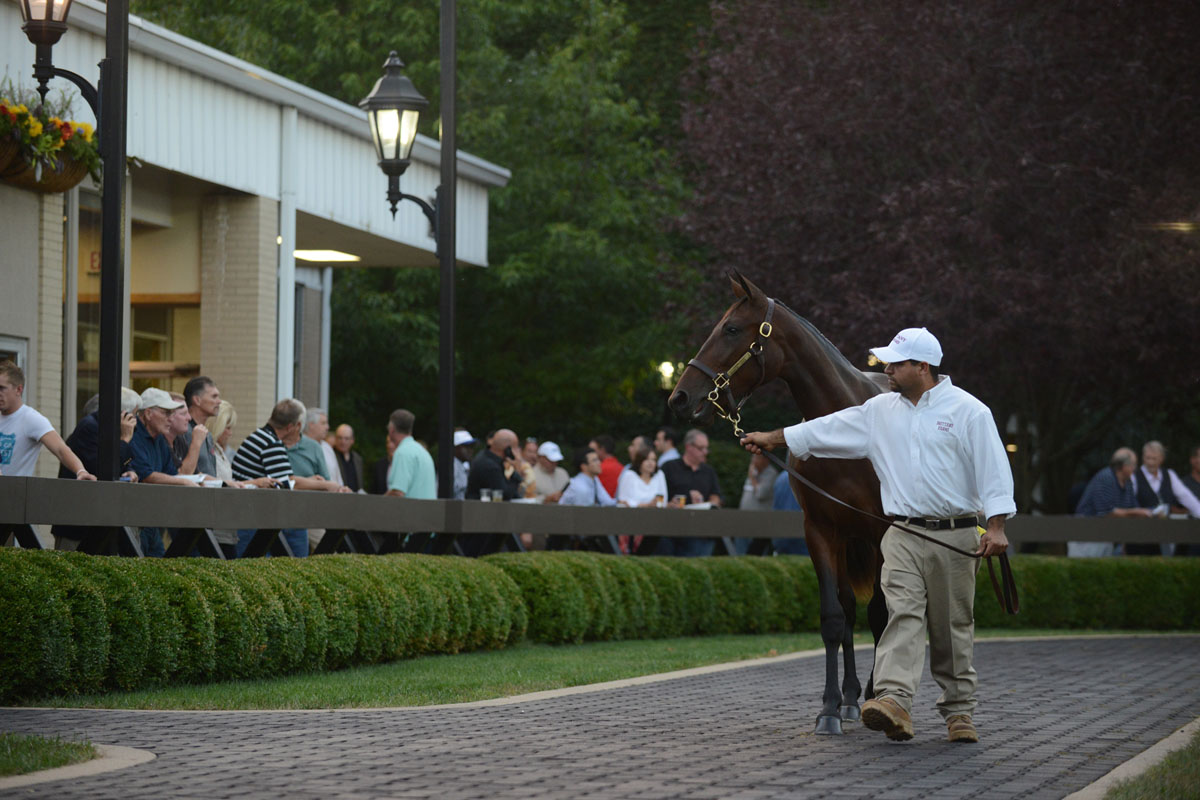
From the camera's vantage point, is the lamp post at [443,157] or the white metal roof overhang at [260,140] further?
the white metal roof overhang at [260,140]

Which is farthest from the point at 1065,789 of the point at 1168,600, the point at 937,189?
the point at 937,189

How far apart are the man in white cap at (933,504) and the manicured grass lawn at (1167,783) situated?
42.5 inches

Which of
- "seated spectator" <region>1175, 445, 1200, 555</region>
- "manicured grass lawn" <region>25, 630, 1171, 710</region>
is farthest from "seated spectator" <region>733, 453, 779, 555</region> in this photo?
"seated spectator" <region>1175, 445, 1200, 555</region>

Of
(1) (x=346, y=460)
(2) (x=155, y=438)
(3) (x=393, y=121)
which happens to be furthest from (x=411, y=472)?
(2) (x=155, y=438)

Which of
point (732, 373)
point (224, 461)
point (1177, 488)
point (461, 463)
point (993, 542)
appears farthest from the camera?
point (1177, 488)

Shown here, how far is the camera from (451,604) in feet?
43.6

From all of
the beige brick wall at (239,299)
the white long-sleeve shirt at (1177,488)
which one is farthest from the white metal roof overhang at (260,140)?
the white long-sleeve shirt at (1177,488)

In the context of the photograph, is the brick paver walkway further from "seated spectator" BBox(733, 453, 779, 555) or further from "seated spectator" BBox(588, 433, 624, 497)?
"seated spectator" BBox(588, 433, 624, 497)

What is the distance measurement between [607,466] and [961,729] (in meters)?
12.3

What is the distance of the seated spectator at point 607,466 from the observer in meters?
20.3

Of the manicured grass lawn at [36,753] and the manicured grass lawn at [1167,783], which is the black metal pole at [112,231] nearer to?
the manicured grass lawn at [36,753]

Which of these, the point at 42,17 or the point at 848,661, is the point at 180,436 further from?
the point at 848,661

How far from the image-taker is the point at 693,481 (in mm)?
18984

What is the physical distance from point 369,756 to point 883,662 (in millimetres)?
2562
